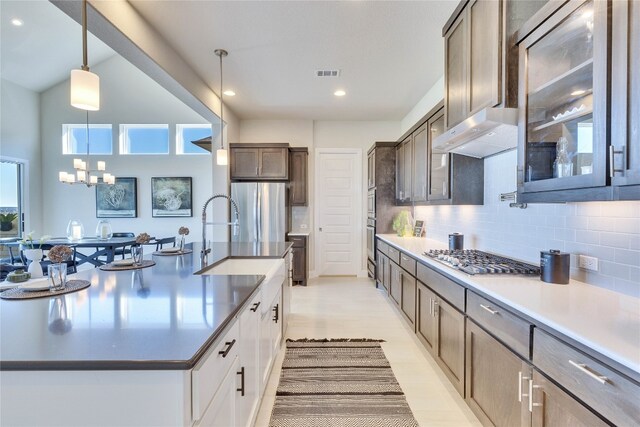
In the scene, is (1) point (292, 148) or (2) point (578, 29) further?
(1) point (292, 148)

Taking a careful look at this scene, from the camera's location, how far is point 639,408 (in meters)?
0.87

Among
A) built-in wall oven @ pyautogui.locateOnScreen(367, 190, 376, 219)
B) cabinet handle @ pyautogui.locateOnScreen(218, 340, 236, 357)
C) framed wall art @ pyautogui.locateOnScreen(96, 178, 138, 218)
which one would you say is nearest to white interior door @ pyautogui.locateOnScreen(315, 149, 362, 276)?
built-in wall oven @ pyautogui.locateOnScreen(367, 190, 376, 219)

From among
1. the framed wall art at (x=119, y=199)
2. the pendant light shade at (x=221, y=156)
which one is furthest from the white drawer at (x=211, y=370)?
the framed wall art at (x=119, y=199)

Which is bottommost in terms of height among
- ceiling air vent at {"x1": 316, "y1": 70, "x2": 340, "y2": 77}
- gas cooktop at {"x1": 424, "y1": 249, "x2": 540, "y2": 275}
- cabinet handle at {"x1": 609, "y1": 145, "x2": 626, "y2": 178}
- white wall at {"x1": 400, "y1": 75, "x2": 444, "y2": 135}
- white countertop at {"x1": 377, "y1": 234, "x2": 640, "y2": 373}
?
white countertop at {"x1": 377, "y1": 234, "x2": 640, "y2": 373}

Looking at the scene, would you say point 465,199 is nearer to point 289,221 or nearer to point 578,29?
point 578,29

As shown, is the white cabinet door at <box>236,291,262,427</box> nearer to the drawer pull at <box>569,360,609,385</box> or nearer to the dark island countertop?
the dark island countertop

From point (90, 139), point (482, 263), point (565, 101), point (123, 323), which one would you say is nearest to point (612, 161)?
point (565, 101)

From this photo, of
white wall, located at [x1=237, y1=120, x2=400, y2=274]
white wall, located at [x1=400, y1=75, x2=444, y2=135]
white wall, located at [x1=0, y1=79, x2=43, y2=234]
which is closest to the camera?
white wall, located at [x1=400, y1=75, x2=444, y2=135]

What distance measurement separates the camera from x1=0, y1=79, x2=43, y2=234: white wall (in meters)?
6.08

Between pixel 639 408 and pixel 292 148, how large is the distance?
197 inches

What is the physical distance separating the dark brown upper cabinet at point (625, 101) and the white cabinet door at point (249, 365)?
65.9 inches

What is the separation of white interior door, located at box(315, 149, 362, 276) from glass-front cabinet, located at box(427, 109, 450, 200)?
2.47 m

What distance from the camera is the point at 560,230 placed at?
1913 millimetres

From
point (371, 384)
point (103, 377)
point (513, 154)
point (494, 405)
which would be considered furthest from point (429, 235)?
point (103, 377)
